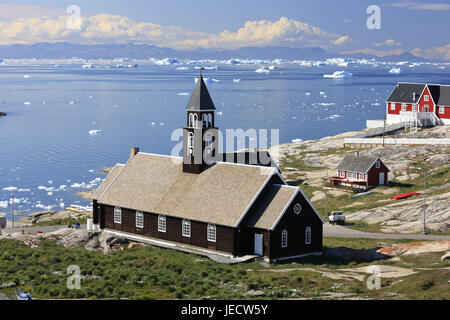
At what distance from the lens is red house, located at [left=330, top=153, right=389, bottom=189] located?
6625 centimetres

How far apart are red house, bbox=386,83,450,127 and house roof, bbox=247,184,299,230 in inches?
2064

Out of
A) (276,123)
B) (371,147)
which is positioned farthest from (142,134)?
(371,147)

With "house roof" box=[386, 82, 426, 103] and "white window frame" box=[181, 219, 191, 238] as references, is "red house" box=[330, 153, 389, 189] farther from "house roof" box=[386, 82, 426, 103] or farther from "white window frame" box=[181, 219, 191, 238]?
"white window frame" box=[181, 219, 191, 238]

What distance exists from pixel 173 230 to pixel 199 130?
7.11 metres

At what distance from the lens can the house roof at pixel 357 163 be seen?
2618 inches

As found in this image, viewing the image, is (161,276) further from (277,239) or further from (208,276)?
(277,239)

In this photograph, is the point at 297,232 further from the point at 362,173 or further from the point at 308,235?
the point at 362,173

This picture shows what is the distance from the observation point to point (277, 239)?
131 ft

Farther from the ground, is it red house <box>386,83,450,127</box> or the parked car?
red house <box>386,83,450,127</box>

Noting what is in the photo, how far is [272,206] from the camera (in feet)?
132

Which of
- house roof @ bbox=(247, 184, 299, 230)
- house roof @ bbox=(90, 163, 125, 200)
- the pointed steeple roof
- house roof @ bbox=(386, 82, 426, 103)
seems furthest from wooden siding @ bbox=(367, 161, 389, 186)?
house roof @ bbox=(90, 163, 125, 200)

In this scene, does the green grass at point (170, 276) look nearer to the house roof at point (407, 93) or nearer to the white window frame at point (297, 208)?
the white window frame at point (297, 208)

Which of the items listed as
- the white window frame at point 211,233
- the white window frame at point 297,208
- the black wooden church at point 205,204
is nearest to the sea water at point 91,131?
the black wooden church at point 205,204
